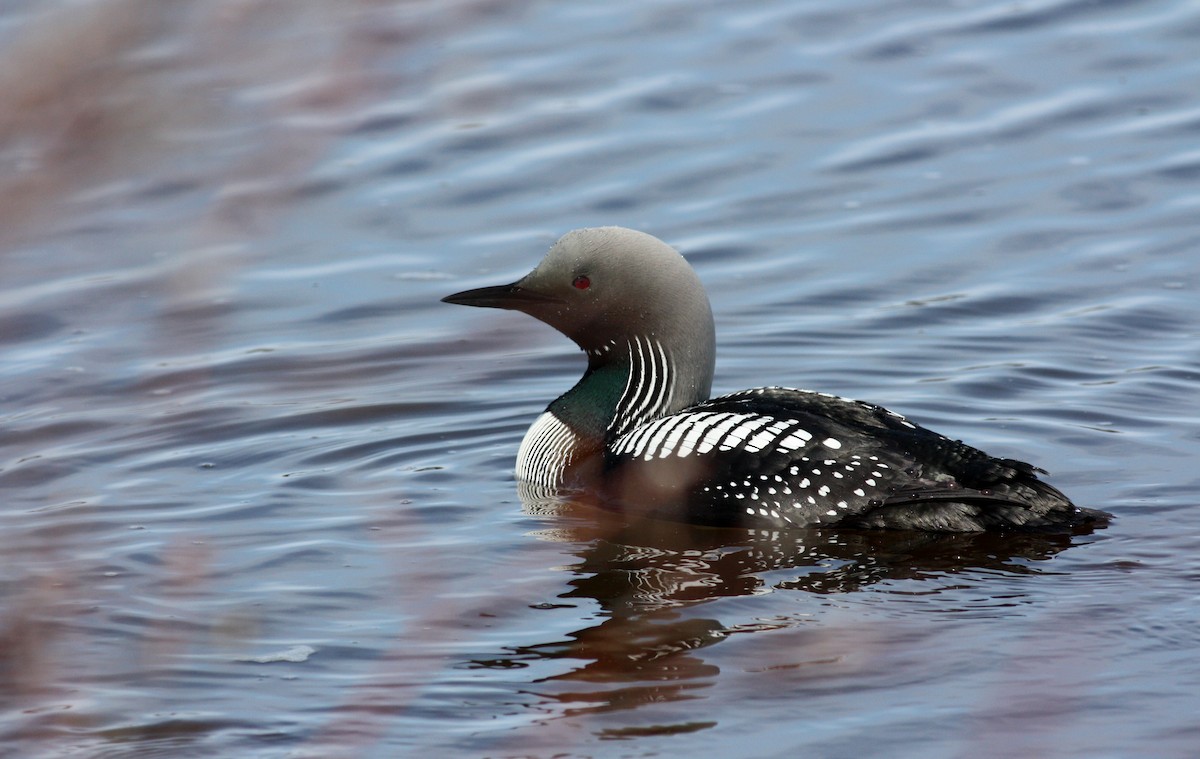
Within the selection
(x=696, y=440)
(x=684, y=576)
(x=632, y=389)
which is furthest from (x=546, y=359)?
(x=684, y=576)

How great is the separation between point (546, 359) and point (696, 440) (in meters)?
1.94

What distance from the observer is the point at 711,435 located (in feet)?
16.5

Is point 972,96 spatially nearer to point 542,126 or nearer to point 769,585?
point 542,126

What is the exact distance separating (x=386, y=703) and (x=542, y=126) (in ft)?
18.2

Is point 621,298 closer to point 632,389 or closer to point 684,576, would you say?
point 632,389

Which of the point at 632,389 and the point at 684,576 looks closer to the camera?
the point at 684,576

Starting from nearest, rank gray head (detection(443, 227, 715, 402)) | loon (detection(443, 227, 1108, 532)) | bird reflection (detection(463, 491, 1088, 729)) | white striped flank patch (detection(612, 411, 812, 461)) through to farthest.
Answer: bird reflection (detection(463, 491, 1088, 729)), loon (detection(443, 227, 1108, 532)), white striped flank patch (detection(612, 411, 812, 461)), gray head (detection(443, 227, 715, 402))

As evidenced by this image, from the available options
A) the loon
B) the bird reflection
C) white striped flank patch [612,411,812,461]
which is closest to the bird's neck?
the loon

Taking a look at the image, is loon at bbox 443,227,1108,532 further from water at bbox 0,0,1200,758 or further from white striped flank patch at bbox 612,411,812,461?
water at bbox 0,0,1200,758

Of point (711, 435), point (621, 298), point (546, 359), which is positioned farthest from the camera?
point (546, 359)

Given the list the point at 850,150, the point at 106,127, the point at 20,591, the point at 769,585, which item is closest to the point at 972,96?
the point at 850,150

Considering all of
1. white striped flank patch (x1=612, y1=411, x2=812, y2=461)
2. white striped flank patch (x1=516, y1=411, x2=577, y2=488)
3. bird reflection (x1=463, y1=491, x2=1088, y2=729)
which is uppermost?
white striped flank patch (x1=612, y1=411, x2=812, y2=461)

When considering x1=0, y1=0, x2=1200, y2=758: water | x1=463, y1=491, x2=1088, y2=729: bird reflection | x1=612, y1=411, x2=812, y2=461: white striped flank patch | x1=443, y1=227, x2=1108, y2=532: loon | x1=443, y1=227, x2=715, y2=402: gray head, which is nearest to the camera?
x1=0, y1=0, x2=1200, y2=758: water

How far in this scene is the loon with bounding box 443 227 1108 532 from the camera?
188 inches
